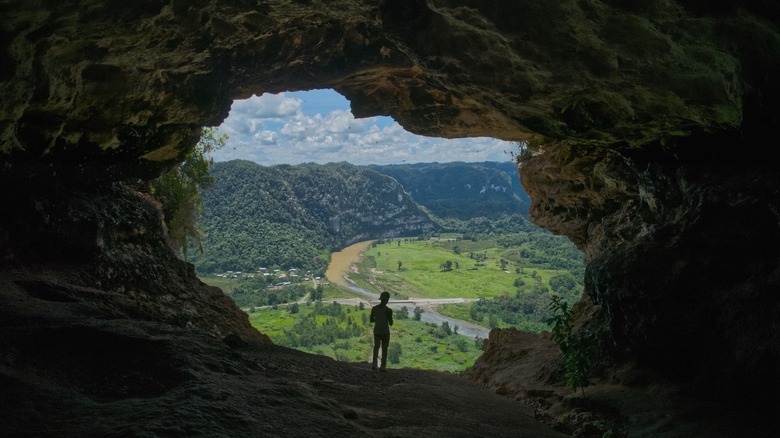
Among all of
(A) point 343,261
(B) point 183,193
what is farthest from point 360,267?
(B) point 183,193

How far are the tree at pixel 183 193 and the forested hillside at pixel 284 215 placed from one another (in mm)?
79589

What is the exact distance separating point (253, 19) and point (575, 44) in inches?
237

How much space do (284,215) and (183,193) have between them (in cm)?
10363

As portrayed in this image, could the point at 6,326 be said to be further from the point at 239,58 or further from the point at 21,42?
the point at 239,58

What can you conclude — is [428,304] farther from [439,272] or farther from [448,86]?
[448,86]

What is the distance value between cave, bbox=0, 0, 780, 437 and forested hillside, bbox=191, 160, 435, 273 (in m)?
89.0

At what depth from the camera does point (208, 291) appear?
1311 cm

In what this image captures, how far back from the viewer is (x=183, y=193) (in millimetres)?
17203

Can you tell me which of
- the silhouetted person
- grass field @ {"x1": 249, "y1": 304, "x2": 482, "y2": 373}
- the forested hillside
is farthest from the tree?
the forested hillside

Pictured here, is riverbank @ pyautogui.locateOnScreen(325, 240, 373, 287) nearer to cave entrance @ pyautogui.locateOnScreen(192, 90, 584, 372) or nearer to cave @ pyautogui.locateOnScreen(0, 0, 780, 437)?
cave entrance @ pyautogui.locateOnScreen(192, 90, 584, 372)

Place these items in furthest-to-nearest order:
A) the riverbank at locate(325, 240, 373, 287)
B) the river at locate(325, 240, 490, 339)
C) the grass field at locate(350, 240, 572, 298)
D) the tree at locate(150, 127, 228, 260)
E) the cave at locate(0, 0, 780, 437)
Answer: the riverbank at locate(325, 240, 373, 287)
the grass field at locate(350, 240, 572, 298)
the river at locate(325, 240, 490, 339)
the tree at locate(150, 127, 228, 260)
the cave at locate(0, 0, 780, 437)

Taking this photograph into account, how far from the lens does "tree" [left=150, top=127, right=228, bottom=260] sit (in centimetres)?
1661

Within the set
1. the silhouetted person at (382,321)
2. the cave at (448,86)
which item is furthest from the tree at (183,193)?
the silhouetted person at (382,321)

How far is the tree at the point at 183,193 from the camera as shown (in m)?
16.6
